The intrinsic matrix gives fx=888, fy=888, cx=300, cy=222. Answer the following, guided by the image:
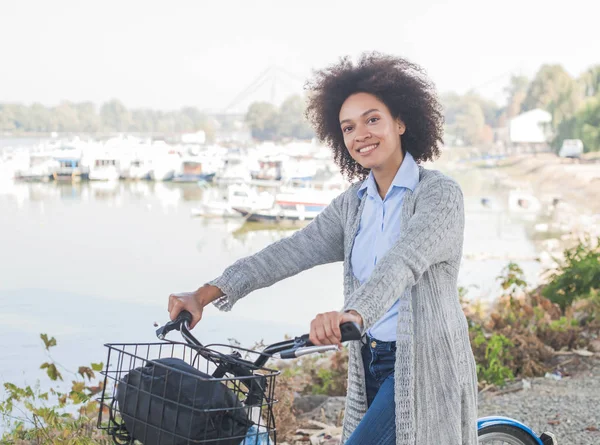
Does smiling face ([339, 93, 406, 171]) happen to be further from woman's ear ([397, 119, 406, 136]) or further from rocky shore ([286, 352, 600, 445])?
rocky shore ([286, 352, 600, 445])

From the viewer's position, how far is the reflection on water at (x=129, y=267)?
995cm

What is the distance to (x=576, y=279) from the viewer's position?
23.2 ft

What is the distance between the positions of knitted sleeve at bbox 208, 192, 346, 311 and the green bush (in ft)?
16.3

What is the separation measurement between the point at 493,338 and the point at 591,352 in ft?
2.43

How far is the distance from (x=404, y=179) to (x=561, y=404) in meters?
2.88

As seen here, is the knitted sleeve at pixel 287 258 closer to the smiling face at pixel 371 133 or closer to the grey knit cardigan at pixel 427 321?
the grey knit cardigan at pixel 427 321

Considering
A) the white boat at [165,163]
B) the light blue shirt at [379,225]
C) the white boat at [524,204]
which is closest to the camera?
the light blue shirt at [379,225]

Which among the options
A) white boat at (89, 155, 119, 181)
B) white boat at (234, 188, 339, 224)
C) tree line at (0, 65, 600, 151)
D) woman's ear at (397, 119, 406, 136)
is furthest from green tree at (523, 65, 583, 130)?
woman's ear at (397, 119, 406, 136)

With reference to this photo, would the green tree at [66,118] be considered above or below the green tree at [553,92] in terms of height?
below

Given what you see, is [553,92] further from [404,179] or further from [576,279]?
[404,179]

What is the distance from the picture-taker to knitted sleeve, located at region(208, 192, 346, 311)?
7.25ft

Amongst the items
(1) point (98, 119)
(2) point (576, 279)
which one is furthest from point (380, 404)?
(1) point (98, 119)

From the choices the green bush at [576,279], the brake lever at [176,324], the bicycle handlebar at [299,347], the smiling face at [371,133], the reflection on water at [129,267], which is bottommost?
the reflection on water at [129,267]

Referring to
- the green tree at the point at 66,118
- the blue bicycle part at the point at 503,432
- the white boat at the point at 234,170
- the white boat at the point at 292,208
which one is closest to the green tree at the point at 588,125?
the white boat at the point at 234,170
